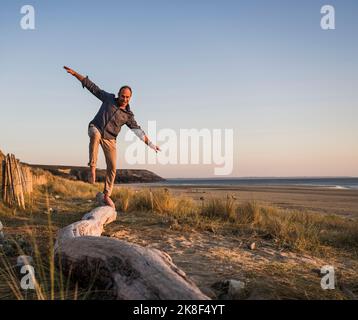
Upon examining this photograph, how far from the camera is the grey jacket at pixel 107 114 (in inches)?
258

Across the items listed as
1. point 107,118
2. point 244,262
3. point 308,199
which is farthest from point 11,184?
point 308,199

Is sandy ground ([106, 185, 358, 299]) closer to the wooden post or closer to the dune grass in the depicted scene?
the dune grass

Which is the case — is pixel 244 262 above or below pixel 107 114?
below

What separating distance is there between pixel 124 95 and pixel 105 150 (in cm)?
111

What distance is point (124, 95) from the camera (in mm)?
6559

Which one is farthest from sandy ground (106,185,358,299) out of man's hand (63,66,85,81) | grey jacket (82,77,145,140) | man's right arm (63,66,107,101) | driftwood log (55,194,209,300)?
man's hand (63,66,85,81)

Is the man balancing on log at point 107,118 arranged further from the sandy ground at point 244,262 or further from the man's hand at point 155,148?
the sandy ground at point 244,262

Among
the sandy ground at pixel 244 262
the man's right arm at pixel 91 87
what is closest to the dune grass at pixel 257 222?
the sandy ground at pixel 244 262

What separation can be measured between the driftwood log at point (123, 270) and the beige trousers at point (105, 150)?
2860mm

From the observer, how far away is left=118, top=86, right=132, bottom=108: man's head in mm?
6559

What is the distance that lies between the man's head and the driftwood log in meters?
3.37

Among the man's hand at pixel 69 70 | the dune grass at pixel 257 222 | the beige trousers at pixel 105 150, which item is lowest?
the dune grass at pixel 257 222

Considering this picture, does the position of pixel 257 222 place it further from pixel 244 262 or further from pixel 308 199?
pixel 308 199

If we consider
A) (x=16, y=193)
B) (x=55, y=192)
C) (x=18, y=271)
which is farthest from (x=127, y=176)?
(x=18, y=271)
